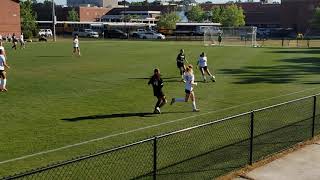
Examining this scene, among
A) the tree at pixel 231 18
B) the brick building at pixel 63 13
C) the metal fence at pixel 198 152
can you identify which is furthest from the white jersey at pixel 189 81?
the brick building at pixel 63 13

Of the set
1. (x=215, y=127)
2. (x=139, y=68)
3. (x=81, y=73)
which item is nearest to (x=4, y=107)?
(x=215, y=127)

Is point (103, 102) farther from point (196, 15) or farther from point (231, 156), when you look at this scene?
point (196, 15)

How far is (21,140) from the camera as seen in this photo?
40.0ft

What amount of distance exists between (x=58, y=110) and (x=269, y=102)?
7.83m

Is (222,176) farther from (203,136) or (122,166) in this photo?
(203,136)

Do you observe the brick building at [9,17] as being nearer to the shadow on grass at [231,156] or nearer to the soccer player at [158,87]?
the soccer player at [158,87]

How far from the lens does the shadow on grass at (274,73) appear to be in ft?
83.6

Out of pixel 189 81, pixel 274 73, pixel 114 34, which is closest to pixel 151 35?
pixel 114 34

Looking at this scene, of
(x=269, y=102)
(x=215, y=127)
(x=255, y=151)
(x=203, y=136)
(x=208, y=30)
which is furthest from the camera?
(x=208, y=30)

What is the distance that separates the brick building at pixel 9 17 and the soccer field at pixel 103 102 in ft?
163

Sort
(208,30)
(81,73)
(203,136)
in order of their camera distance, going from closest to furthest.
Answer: (203,136), (81,73), (208,30)

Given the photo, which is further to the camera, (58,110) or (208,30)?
(208,30)

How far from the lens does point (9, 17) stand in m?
80.1

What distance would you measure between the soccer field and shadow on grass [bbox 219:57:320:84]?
5 centimetres
